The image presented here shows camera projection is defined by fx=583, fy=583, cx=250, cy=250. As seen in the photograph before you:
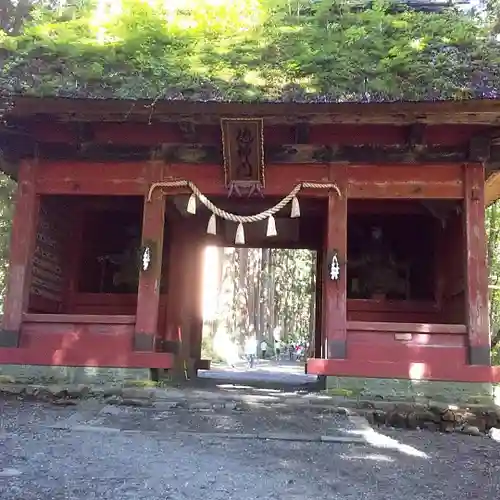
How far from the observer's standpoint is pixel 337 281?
25.0 feet

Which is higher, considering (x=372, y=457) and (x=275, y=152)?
(x=275, y=152)

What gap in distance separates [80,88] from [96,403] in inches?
148

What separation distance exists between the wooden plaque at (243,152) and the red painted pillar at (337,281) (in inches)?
41.2

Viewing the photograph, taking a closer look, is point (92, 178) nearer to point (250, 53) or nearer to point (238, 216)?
point (238, 216)

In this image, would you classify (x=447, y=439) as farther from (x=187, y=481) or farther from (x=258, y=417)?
(x=187, y=481)

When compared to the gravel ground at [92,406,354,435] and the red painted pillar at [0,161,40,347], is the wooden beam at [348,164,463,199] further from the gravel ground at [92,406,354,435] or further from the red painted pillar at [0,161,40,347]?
the red painted pillar at [0,161,40,347]

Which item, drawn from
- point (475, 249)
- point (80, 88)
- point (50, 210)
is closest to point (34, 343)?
point (50, 210)

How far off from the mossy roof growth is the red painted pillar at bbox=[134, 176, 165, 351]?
1.70 meters

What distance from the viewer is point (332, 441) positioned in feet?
16.9

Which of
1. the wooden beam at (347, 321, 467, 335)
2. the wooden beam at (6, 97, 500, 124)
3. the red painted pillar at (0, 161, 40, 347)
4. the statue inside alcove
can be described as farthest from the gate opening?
the wooden beam at (6, 97, 500, 124)

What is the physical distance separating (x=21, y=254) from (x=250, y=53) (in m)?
4.17

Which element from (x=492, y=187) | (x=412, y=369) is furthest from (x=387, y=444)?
(x=492, y=187)

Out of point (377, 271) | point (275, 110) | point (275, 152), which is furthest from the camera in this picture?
point (377, 271)

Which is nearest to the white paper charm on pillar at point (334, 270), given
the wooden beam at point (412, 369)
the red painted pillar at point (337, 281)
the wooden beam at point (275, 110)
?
the red painted pillar at point (337, 281)
